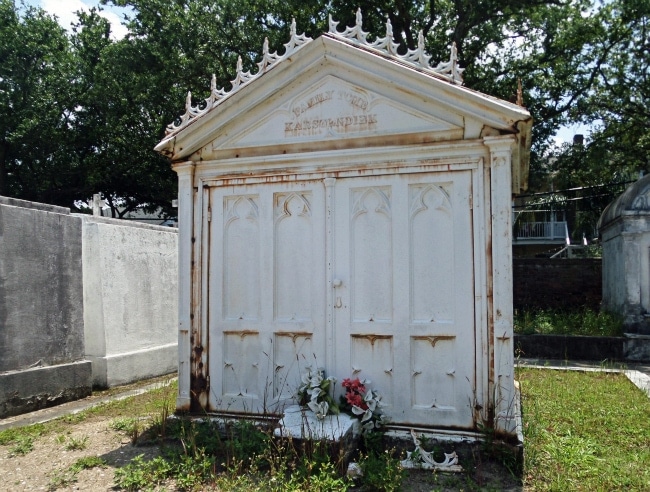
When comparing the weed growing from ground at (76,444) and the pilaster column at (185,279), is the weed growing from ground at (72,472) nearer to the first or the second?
the weed growing from ground at (76,444)

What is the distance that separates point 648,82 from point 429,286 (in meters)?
15.7

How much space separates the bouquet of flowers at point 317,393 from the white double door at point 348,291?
0.60 ft

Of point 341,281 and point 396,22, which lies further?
point 396,22

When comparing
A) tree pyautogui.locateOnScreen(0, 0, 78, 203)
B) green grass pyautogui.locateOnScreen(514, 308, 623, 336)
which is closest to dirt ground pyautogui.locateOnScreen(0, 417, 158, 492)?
green grass pyautogui.locateOnScreen(514, 308, 623, 336)

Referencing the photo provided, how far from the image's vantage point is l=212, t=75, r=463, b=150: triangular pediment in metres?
5.32

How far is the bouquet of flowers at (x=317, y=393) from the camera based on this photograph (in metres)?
5.05

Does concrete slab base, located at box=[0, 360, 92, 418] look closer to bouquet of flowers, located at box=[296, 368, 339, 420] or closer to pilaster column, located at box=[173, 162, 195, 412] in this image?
pilaster column, located at box=[173, 162, 195, 412]

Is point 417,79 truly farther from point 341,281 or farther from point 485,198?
point 341,281

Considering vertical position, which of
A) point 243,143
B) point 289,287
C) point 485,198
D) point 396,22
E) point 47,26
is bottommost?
point 289,287

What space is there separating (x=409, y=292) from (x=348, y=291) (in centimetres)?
60

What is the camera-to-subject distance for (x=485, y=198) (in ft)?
16.6

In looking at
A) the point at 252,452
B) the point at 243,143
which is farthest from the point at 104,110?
the point at 252,452

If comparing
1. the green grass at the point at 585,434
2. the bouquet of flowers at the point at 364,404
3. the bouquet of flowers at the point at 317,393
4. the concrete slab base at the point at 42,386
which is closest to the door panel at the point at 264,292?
the bouquet of flowers at the point at 317,393

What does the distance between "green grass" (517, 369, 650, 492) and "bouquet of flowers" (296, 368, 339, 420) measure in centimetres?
178
